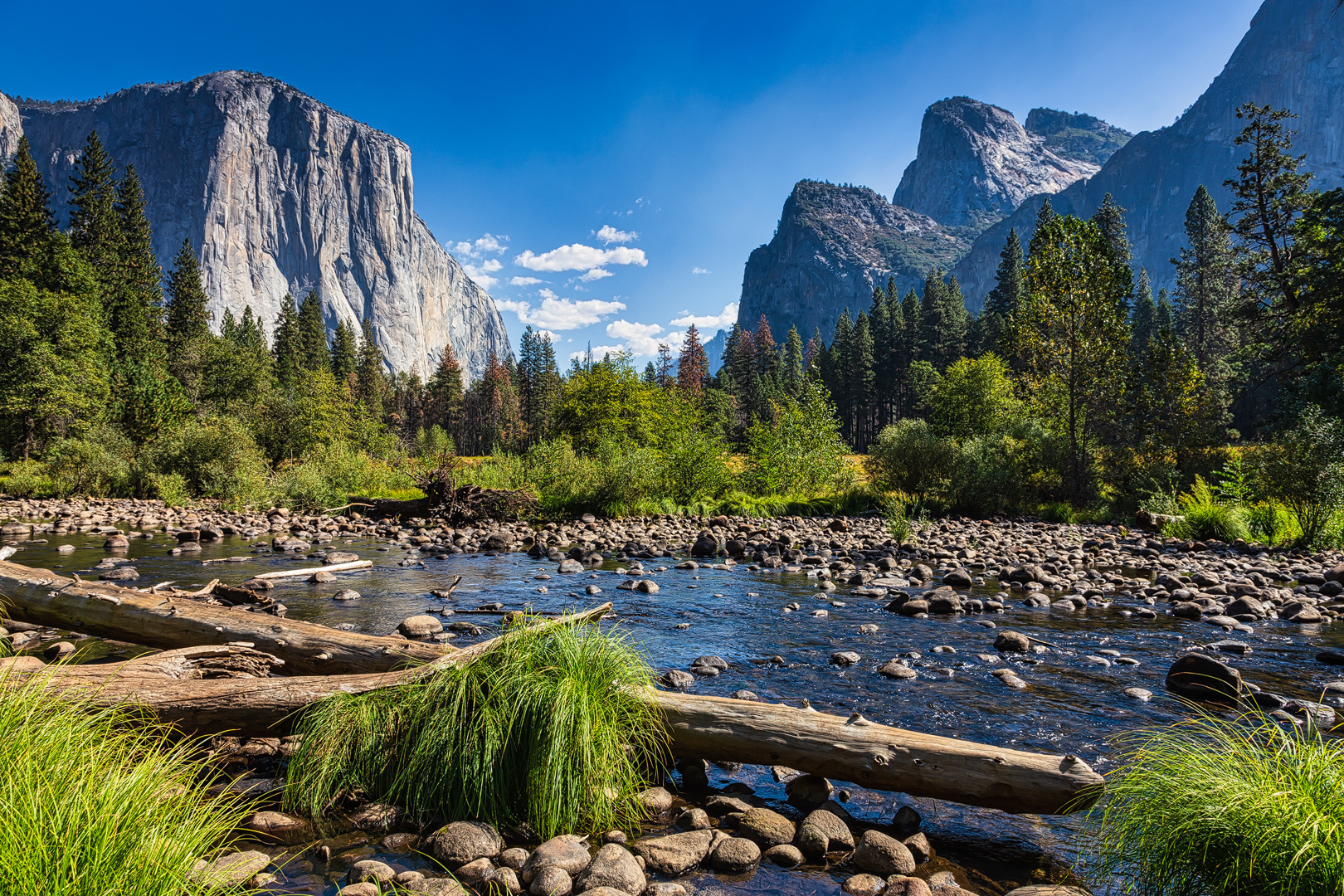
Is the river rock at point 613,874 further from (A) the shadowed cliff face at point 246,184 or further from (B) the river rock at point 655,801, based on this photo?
(A) the shadowed cliff face at point 246,184

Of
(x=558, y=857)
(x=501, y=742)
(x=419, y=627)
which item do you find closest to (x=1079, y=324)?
(x=419, y=627)

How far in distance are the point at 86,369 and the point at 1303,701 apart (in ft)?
149

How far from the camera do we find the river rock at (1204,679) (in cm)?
552

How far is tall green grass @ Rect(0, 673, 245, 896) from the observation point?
1.78m

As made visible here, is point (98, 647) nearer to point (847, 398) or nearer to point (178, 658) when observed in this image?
point (178, 658)

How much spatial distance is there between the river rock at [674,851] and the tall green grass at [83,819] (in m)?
1.97

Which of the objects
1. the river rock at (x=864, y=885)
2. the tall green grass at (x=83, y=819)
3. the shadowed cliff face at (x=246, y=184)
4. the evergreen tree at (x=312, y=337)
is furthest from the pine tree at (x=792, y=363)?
the shadowed cliff face at (x=246, y=184)

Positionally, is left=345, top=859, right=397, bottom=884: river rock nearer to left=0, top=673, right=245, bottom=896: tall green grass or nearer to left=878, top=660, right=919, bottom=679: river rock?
left=0, top=673, right=245, bottom=896: tall green grass

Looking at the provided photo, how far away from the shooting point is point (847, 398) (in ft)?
266

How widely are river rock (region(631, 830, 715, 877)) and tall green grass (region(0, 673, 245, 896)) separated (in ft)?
6.45

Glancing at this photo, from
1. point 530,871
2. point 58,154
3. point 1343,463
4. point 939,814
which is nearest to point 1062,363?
point 1343,463

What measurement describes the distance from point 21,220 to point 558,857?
55.0 meters

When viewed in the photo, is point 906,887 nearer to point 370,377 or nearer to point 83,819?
point 83,819

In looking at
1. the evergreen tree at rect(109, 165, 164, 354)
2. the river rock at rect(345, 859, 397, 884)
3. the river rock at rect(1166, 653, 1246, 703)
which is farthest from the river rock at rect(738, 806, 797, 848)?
the evergreen tree at rect(109, 165, 164, 354)
